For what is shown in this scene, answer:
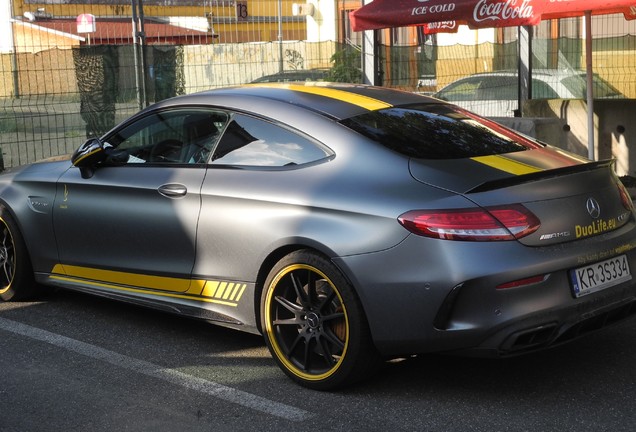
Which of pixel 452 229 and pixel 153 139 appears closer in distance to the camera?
pixel 452 229

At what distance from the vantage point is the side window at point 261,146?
496 centimetres

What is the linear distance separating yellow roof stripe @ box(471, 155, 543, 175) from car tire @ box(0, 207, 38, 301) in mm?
3224

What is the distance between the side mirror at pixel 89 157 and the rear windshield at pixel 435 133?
1.73 m

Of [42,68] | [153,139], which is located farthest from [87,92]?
[153,139]

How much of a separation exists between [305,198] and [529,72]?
7848 millimetres

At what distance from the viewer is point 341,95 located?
5.41 m

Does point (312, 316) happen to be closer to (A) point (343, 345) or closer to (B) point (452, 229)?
(A) point (343, 345)

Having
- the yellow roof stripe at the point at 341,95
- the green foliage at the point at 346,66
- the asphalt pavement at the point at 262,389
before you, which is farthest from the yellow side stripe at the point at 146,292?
the green foliage at the point at 346,66

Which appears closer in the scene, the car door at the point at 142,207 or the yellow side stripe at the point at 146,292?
the yellow side stripe at the point at 146,292

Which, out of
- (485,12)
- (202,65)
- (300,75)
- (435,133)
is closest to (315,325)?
(435,133)

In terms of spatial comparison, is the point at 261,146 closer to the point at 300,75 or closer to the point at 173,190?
the point at 173,190

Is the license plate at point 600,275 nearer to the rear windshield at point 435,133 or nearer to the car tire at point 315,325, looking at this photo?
the rear windshield at point 435,133

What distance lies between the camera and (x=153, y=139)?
5789 millimetres

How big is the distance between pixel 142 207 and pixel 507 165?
210cm
